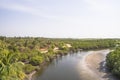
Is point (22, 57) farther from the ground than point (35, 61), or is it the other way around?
point (22, 57)

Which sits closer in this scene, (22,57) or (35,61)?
(35,61)

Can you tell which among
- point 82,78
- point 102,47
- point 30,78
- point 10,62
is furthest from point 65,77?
point 102,47

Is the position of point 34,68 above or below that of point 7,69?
below

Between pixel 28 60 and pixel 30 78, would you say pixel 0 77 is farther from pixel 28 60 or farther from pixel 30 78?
pixel 28 60

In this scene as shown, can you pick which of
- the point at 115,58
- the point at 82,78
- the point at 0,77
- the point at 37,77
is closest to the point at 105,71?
the point at 115,58

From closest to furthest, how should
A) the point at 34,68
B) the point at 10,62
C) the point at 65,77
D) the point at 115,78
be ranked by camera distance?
the point at 10,62 < the point at 115,78 < the point at 65,77 < the point at 34,68

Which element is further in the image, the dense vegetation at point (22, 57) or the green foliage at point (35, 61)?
the green foliage at point (35, 61)

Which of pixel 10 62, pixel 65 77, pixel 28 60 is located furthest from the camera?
pixel 28 60

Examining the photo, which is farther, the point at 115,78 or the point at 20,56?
the point at 20,56

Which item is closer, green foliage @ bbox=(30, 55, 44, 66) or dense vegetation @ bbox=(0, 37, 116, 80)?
dense vegetation @ bbox=(0, 37, 116, 80)
